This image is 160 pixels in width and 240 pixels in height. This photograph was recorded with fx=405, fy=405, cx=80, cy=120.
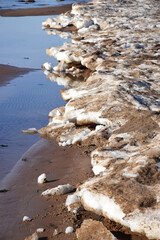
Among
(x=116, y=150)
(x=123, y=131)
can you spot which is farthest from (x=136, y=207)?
(x=123, y=131)

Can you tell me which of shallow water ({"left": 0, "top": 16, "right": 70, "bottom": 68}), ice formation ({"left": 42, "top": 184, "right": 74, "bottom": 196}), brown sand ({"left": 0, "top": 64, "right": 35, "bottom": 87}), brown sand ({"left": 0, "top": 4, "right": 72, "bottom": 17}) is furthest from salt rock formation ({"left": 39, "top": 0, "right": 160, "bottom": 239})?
brown sand ({"left": 0, "top": 4, "right": 72, "bottom": 17})

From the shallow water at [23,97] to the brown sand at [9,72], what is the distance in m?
0.22

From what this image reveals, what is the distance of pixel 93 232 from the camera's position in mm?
3066

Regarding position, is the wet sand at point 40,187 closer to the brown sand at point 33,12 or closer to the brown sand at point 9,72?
the brown sand at point 9,72

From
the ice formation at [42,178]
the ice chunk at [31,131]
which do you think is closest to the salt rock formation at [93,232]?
the ice formation at [42,178]

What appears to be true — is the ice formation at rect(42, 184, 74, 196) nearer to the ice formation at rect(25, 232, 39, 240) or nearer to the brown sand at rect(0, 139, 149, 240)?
the brown sand at rect(0, 139, 149, 240)

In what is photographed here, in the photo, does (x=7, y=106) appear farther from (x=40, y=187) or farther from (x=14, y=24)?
(x=14, y=24)

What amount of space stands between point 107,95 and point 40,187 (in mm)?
2447

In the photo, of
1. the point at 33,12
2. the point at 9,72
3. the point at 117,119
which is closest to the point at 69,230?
the point at 117,119

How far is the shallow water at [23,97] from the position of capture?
225 inches

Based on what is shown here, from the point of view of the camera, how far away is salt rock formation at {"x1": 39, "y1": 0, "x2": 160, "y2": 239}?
131 inches

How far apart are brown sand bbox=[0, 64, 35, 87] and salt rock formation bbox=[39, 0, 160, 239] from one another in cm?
86

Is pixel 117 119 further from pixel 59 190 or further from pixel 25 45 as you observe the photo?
pixel 25 45

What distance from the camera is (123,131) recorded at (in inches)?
200
